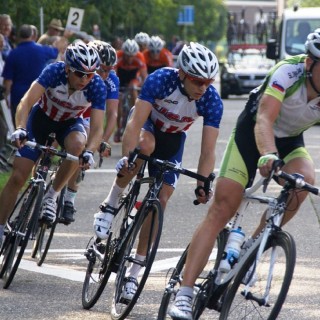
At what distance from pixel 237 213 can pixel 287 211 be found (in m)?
0.29

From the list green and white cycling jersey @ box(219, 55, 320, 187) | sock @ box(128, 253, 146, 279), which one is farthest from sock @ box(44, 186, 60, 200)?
green and white cycling jersey @ box(219, 55, 320, 187)

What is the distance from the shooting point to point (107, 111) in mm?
11164

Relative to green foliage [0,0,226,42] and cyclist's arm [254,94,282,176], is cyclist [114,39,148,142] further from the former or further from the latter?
cyclist's arm [254,94,282,176]

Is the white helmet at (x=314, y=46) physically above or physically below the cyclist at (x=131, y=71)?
above

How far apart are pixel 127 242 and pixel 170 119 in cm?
95

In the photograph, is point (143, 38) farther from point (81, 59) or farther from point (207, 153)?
point (207, 153)

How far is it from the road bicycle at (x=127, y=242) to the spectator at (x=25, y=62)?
338 inches

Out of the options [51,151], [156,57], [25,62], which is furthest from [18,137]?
[156,57]

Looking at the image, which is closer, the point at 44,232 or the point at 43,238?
the point at 44,232

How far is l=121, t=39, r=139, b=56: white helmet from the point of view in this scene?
70.1 ft

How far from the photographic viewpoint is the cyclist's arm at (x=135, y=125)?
834 centimetres

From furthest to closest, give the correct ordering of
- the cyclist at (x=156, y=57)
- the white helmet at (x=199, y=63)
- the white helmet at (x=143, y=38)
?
the white helmet at (x=143, y=38) < the cyclist at (x=156, y=57) < the white helmet at (x=199, y=63)

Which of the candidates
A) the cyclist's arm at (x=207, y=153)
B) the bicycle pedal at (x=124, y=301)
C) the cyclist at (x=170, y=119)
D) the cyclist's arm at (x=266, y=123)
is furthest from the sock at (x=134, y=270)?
the cyclist's arm at (x=266, y=123)

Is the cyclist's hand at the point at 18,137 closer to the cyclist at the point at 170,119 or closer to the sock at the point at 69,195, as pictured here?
the cyclist at the point at 170,119
